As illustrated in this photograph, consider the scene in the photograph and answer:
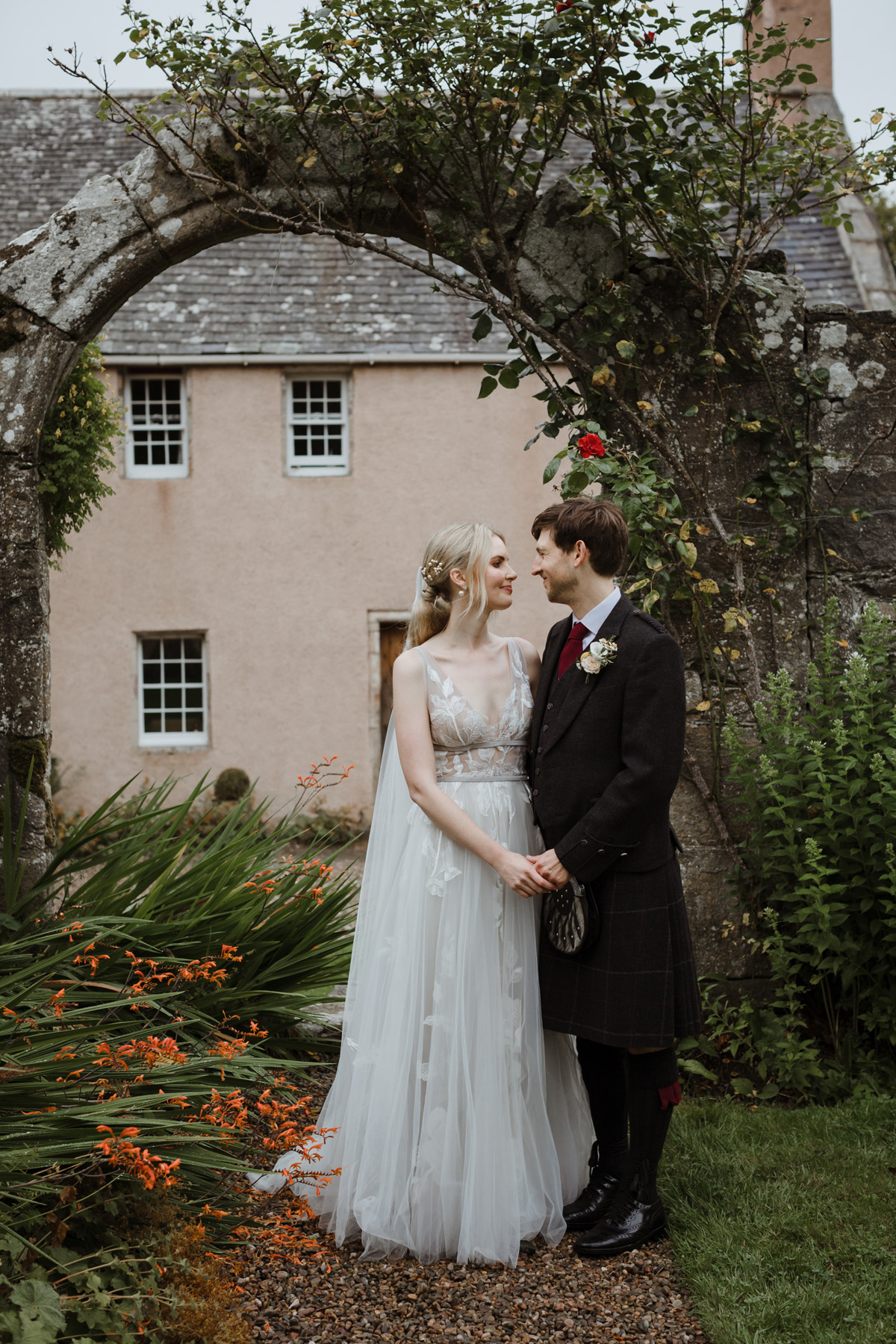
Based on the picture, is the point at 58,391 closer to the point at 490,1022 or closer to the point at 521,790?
the point at 521,790

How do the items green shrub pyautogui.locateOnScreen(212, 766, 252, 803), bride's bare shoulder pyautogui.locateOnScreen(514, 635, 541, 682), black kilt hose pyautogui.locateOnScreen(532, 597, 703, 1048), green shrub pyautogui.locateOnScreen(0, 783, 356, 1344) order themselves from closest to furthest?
green shrub pyautogui.locateOnScreen(0, 783, 356, 1344) → black kilt hose pyautogui.locateOnScreen(532, 597, 703, 1048) → bride's bare shoulder pyautogui.locateOnScreen(514, 635, 541, 682) → green shrub pyautogui.locateOnScreen(212, 766, 252, 803)

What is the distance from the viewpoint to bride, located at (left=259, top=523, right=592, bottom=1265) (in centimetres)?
292

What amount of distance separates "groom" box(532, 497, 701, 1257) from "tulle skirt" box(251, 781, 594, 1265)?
12 cm

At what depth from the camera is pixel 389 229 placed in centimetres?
450

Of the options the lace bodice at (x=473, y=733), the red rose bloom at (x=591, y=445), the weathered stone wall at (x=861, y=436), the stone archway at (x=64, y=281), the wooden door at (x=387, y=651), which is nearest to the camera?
the lace bodice at (x=473, y=733)

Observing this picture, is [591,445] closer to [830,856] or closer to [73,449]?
[830,856]

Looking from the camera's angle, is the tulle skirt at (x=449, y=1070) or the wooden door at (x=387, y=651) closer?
the tulle skirt at (x=449, y=1070)

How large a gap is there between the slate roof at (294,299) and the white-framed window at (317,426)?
0.56 metres

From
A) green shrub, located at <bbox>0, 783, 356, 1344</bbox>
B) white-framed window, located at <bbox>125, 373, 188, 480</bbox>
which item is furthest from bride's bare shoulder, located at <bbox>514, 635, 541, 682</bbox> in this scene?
white-framed window, located at <bbox>125, 373, 188, 480</bbox>

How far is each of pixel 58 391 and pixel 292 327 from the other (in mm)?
8178

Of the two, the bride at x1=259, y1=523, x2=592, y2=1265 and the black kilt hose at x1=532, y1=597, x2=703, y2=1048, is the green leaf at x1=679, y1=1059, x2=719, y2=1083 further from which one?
the black kilt hose at x1=532, y1=597, x2=703, y2=1048

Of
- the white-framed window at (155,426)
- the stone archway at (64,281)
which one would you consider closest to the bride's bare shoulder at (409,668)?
the stone archway at (64,281)

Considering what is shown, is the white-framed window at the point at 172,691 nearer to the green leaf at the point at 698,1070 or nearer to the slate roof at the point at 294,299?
the slate roof at the point at 294,299

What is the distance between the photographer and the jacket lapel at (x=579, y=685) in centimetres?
295
